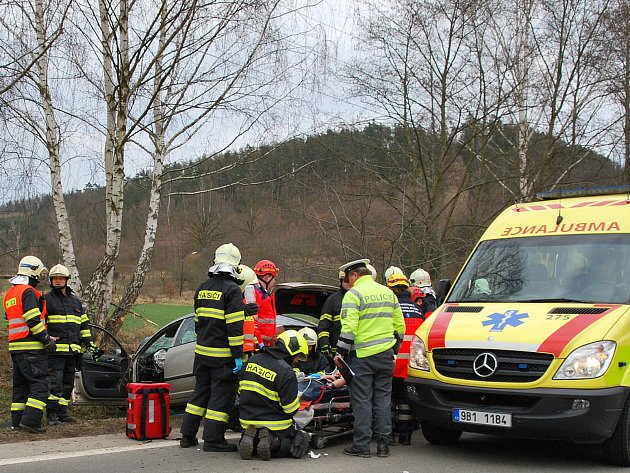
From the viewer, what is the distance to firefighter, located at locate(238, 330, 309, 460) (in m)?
7.11

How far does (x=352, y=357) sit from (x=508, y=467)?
1.86 m

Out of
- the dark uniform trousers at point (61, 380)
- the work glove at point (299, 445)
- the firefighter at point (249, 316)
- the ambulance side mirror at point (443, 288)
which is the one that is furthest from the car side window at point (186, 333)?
the ambulance side mirror at point (443, 288)

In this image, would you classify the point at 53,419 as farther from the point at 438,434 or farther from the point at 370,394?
the point at 438,434

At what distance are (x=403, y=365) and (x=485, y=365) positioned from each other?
1745 mm

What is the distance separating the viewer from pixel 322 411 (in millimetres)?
7809

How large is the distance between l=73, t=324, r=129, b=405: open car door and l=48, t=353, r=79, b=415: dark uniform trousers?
0.90 feet

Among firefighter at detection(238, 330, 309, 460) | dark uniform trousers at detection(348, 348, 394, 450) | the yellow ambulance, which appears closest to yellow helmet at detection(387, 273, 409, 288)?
the yellow ambulance

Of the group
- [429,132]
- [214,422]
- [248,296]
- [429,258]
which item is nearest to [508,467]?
[214,422]

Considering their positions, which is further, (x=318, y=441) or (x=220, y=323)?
(x=220, y=323)

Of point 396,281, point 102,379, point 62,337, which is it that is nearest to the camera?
point 396,281

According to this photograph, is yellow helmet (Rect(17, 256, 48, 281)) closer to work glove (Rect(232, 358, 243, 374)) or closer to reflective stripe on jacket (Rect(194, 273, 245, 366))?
reflective stripe on jacket (Rect(194, 273, 245, 366))

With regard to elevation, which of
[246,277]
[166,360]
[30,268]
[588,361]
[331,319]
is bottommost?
[166,360]

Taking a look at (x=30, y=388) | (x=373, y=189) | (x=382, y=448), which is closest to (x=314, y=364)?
(x=382, y=448)

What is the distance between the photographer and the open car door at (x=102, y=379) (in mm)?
9906
